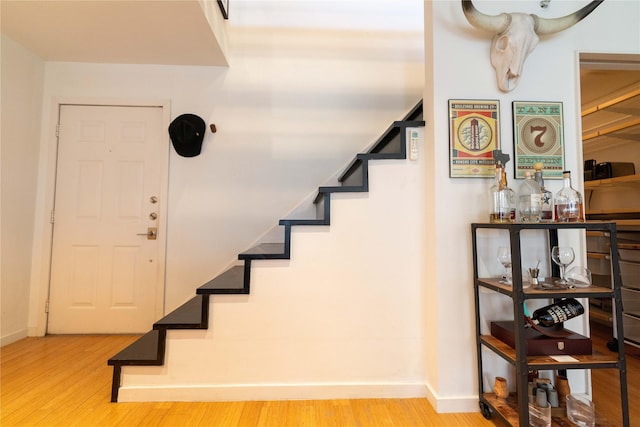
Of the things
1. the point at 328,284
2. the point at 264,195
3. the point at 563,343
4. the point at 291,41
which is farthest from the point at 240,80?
the point at 563,343

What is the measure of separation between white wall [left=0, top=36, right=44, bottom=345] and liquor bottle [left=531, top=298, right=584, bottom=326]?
382 cm

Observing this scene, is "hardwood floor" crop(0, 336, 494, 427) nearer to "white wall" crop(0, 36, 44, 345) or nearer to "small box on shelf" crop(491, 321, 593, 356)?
"small box on shelf" crop(491, 321, 593, 356)

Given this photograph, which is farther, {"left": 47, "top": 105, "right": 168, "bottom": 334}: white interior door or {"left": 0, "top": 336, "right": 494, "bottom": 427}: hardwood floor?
{"left": 47, "top": 105, "right": 168, "bottom": 334}: white interior door

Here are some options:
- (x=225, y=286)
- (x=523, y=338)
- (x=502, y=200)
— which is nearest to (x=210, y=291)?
(x=225, y=286)

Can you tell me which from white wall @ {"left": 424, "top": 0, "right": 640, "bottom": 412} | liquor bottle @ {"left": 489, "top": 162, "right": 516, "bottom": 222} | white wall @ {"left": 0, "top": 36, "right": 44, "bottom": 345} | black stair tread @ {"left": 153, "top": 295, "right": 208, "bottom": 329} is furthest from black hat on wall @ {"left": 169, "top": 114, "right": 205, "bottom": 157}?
liquor bottle @ {"left": 489, "top": 162, "right": 516, "bottom": 222}

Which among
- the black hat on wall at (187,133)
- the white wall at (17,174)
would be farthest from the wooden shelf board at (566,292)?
the white wall at (17,174)

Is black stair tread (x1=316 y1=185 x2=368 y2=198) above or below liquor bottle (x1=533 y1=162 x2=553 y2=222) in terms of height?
above

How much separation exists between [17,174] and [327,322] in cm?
293

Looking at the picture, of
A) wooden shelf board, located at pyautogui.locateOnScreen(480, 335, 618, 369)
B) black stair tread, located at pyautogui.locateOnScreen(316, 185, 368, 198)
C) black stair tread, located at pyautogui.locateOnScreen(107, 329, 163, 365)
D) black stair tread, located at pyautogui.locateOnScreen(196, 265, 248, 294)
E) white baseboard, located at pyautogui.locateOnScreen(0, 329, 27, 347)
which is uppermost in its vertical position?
black stair tread, located at pyautogui.locateOnScreen(316, 185, 368, 198)

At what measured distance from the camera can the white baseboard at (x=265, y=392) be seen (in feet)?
5.62

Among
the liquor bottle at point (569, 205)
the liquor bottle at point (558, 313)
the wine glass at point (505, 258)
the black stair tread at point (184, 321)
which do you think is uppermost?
the liquor bottle at point (569, 205)

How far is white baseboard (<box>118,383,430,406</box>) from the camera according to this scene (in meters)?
1.71

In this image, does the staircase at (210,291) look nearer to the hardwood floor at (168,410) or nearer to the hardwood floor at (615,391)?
the hardwood floor at (168,410)

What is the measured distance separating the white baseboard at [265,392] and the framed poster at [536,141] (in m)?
1.45
